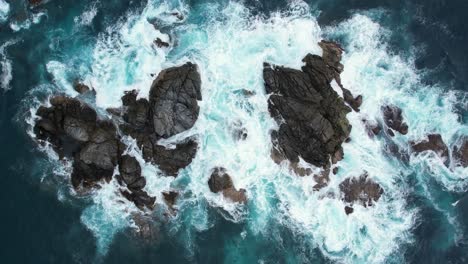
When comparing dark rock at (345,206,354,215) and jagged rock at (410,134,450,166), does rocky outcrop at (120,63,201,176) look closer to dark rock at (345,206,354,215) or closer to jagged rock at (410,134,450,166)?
dark rock at (345,206,354,215)

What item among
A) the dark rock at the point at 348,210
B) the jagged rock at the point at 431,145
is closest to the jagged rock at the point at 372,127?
the jagged rock at the point at 431,145

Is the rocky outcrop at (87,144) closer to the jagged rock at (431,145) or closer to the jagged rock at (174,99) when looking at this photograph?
the jagged rock at (174,99)

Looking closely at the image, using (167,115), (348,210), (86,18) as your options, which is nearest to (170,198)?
(167,115)

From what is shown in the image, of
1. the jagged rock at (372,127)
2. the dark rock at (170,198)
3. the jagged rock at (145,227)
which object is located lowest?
the jagged rock at (145,227)

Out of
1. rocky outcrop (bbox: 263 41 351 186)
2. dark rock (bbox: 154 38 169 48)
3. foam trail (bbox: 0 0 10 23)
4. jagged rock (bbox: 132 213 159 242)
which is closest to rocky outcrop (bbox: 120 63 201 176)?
dark rock (bbox: 154 38 169 48)

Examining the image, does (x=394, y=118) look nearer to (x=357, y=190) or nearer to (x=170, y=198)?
(x=357, y=190)

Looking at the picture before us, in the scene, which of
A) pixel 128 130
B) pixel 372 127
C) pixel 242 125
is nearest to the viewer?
pixel 128 130
